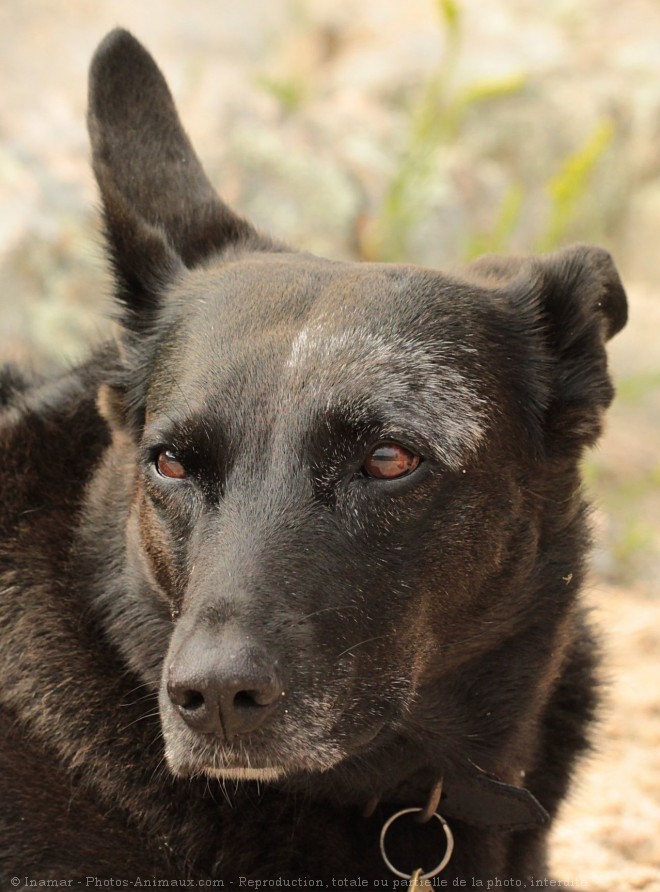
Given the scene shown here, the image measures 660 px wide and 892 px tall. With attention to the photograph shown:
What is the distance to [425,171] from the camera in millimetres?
7852

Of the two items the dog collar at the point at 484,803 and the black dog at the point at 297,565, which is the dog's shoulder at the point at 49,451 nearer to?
the black dog at the point at 297,565

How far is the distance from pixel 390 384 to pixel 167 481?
70cm

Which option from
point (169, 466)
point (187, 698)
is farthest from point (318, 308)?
point (187, 698)

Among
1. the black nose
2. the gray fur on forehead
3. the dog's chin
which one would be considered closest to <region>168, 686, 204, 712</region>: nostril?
the black nose

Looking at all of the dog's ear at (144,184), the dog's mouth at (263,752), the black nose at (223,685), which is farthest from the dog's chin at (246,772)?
the dog's ear at (144,184)

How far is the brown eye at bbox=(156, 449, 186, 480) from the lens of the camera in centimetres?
333

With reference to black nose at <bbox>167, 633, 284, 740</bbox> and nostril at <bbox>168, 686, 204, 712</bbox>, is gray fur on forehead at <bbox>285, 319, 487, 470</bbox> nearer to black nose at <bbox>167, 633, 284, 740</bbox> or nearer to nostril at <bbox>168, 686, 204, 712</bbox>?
black nose at <bbox>167, 633, 284, 740</bbox>

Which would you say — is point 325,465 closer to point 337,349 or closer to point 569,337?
point 337,349

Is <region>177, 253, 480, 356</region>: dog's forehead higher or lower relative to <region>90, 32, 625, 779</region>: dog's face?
higher

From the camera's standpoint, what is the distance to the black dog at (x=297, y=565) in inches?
121

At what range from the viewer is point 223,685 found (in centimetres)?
276

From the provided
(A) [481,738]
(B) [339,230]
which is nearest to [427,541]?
(A) [481,738]

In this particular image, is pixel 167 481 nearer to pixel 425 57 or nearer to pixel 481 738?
pixel 481 738

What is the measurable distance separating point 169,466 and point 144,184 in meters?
1.17
